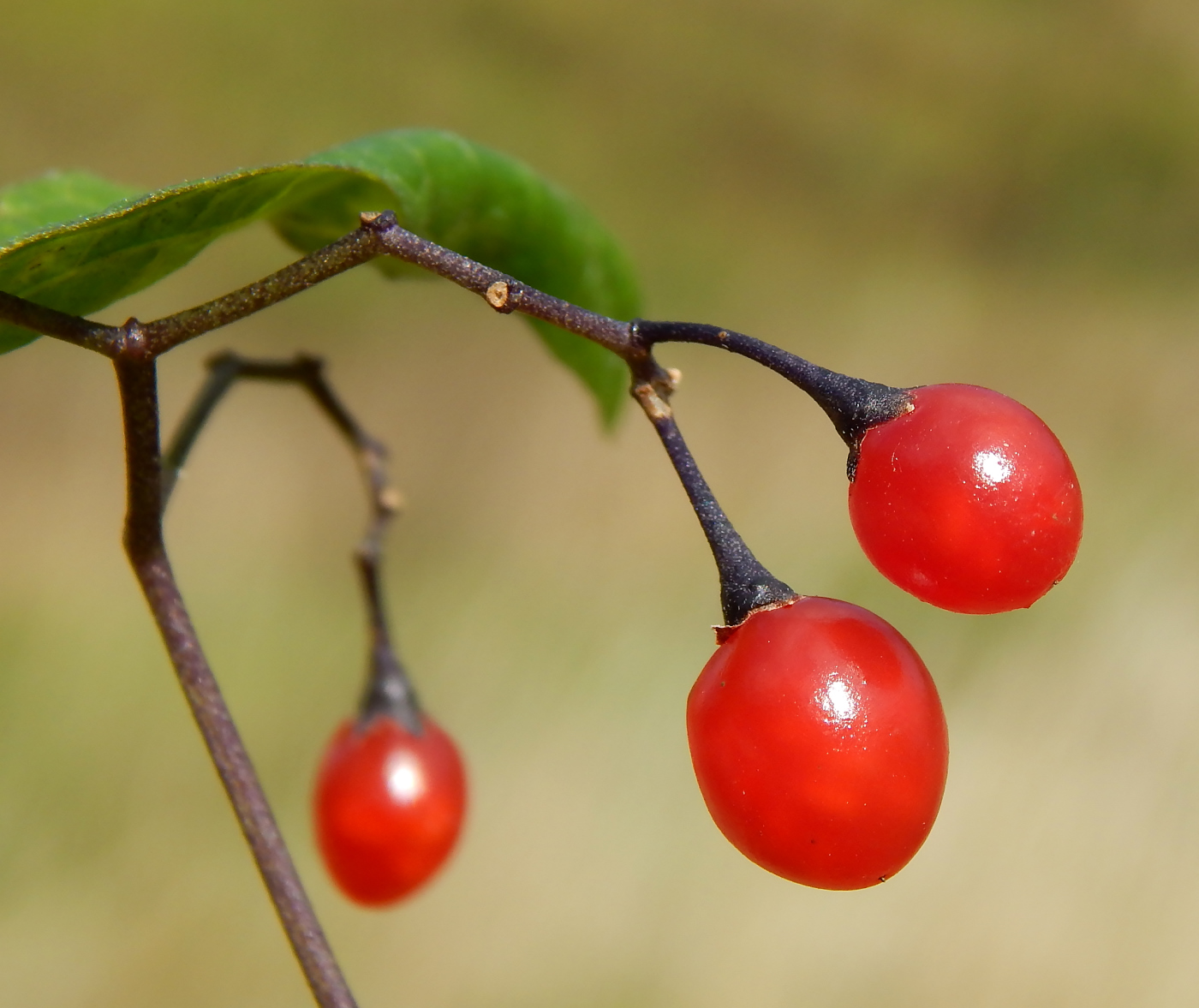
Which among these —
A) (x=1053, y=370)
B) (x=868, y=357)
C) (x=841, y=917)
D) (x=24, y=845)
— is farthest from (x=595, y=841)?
(x=1053, y=370)

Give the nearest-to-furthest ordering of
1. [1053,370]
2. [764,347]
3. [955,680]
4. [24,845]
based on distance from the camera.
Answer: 1. [764,347]
2. [24,845]
3. [955,680]
4. [1053,370]

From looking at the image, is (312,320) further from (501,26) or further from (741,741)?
(741,741)

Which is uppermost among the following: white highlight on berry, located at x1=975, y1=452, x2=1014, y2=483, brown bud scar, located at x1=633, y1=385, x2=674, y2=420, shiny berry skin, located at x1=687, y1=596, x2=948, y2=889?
brown bud scar, located at x1=633, y1=385, x2=674, y2=420

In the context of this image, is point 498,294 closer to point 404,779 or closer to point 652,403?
point 652,403

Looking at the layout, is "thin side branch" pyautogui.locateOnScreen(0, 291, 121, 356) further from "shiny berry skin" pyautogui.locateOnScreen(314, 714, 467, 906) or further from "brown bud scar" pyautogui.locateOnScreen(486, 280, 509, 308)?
"shiny berry skin" pyautogui.locateOnScreen(314, 714, 467, 906)

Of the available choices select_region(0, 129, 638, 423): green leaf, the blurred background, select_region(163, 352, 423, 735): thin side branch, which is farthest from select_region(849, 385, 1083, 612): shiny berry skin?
the blurred background

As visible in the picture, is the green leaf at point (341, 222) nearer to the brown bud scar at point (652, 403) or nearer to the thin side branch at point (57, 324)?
the thin side branch at point (57, 324)
